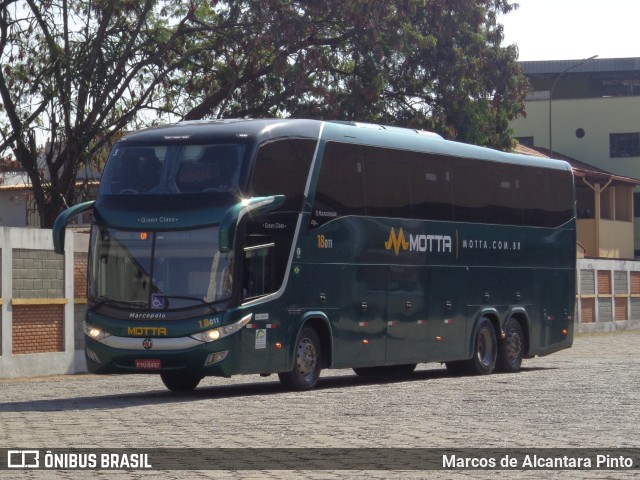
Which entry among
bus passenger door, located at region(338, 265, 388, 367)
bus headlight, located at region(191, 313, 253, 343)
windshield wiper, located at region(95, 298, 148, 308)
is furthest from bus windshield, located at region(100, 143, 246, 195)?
bus passenger door, located at region(338, 265, 388, 367)

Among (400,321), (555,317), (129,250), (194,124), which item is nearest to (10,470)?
(129,250)

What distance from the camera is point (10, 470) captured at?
10.6 m

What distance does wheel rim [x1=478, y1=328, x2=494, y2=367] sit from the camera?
25266 mm

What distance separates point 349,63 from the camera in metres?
34.6

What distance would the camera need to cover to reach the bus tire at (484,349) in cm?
2497

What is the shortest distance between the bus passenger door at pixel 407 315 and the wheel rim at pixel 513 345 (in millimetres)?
3197

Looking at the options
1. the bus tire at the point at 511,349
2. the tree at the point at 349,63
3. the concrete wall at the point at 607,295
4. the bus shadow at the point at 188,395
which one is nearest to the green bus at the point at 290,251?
the bus shadow at the point at 188,395

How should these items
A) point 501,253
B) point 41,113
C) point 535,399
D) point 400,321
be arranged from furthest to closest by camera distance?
point 41,113 < point 501,253 < point 400,321 < point 535,399

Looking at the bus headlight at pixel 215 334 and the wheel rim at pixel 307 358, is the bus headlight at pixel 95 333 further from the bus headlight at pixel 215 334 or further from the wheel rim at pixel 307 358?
the wheel rim at pixel 307 358

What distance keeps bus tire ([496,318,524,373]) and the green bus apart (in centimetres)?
52

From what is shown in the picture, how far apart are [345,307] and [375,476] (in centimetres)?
1104

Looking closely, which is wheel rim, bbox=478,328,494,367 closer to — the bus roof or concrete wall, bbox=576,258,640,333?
the bus roof

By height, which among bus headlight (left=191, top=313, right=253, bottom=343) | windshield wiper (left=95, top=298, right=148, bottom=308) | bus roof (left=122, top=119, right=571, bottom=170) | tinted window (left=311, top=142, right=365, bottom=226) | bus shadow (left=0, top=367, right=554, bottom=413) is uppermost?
bus roof (left=122, top=119, right=571, bottom=170)

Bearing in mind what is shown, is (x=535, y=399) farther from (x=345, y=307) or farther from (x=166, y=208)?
(x=166, y=208)
